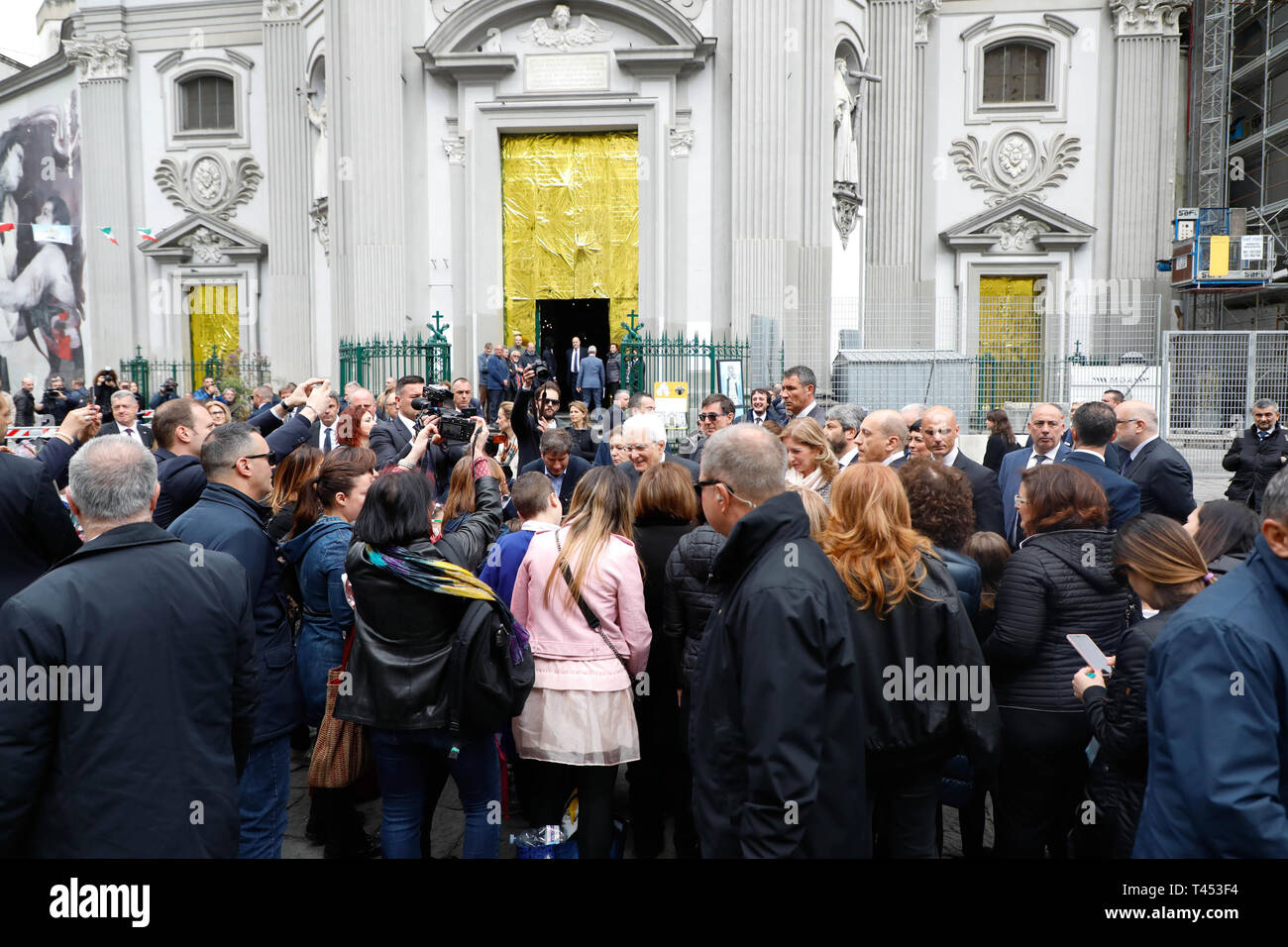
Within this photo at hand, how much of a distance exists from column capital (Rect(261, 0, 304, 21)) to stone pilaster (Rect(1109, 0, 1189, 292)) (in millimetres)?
18556

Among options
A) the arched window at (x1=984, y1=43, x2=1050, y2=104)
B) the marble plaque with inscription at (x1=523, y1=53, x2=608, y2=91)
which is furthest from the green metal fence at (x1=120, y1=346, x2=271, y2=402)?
the arched window at (x1=984, y1=43, x2=1050, y2=104)

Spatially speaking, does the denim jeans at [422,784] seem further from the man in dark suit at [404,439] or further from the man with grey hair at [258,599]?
the man in dark suit at [404,439]

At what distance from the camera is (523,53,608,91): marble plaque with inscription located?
17672mm

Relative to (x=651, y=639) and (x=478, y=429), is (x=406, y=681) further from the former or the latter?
(x=478, y=429)

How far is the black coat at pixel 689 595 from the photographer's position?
14.3ft

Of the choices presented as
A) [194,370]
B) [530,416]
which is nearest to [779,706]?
[530,416]

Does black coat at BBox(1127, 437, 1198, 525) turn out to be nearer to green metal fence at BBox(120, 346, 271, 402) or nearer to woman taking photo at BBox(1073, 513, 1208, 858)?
woman taking photo at BBox(1073, 513, 1208, 858)

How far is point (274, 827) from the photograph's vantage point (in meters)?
4.08

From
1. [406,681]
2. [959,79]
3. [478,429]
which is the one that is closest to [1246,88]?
[959,79]

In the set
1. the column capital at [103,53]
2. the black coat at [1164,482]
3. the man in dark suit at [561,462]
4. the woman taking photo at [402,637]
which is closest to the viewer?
the woman taking photo at [402,637]

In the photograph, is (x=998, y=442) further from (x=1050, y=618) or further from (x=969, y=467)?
(x=1050, y=618)

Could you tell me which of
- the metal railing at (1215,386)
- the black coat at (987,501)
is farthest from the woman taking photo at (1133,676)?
Result: the metal railing at (1215,386)

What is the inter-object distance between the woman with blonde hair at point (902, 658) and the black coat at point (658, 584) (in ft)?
4.92

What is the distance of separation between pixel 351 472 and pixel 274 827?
161 cm
